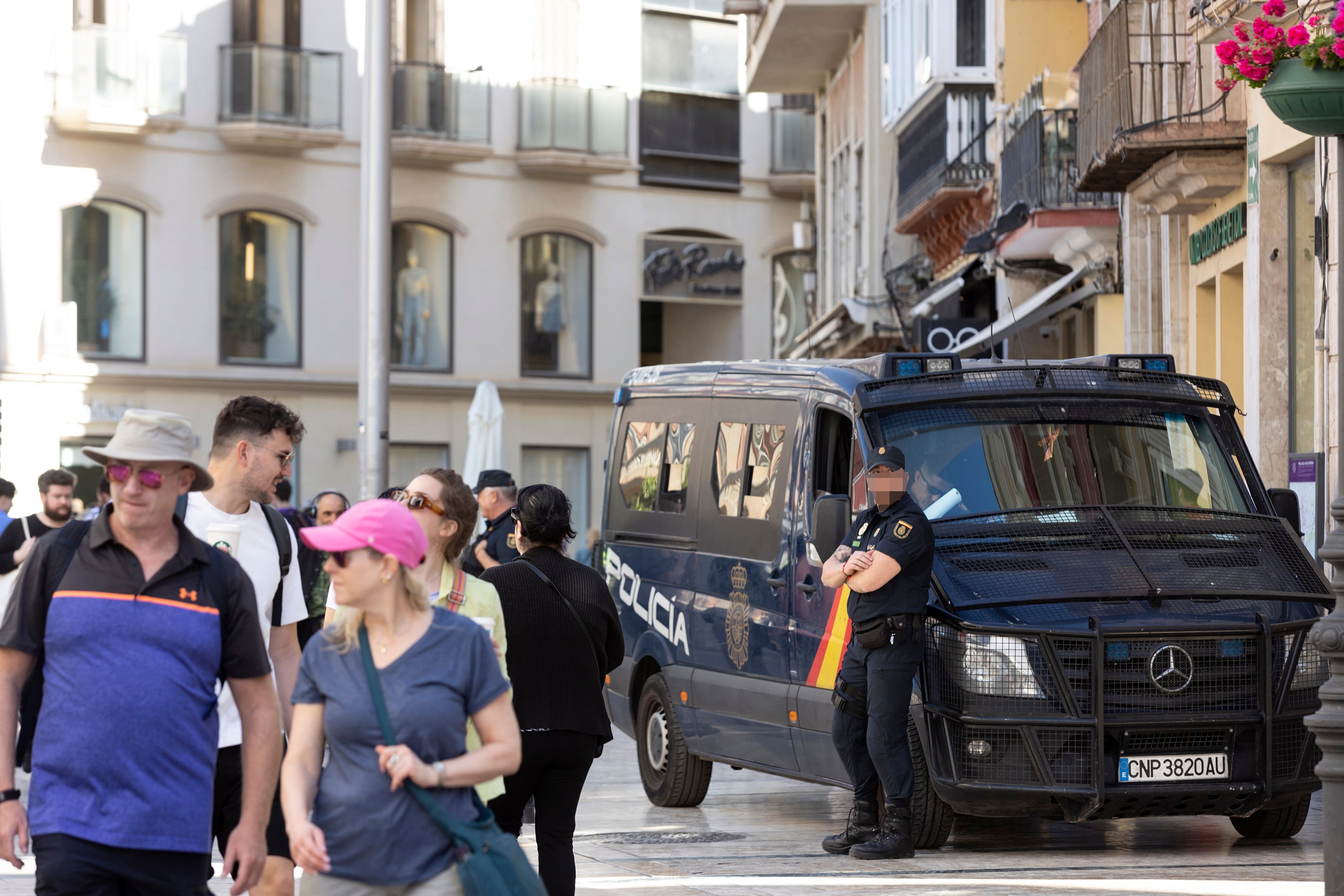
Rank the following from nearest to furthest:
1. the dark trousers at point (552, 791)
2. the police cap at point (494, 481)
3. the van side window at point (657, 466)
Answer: the dark trousers at point (552, 791), the van side window at point (657, 466), the police cap at point (494, 481)

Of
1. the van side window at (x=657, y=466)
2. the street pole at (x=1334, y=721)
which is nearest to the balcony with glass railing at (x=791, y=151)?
the van side window at (x=657, y=466)

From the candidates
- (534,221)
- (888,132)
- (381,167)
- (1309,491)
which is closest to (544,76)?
(534,221)

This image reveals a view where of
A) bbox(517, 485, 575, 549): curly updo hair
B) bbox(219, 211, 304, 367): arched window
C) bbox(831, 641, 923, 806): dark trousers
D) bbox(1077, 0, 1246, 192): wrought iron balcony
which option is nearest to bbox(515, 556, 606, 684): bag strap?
bbox(517, 485, 575, 549): curly updo hair

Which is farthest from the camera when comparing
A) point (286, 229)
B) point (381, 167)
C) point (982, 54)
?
point (286, 229)

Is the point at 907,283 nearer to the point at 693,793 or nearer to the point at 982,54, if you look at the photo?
the point at 982,54

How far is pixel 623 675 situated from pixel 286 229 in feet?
78.2

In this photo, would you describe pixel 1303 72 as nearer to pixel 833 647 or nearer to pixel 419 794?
pixel 833 647

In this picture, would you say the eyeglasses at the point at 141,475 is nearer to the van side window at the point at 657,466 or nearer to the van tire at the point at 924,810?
the van tire at the point at 924,810

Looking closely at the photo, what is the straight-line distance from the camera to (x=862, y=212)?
33.0 m

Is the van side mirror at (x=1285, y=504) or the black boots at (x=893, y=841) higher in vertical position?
the van side mirror at (x=1285, y=504)

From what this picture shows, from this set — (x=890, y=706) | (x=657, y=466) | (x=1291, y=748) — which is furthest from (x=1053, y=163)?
(x=890, y=706)

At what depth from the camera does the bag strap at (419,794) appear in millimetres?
4785

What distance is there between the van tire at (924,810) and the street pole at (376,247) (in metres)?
9.96

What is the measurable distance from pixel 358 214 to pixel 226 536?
102 feet
